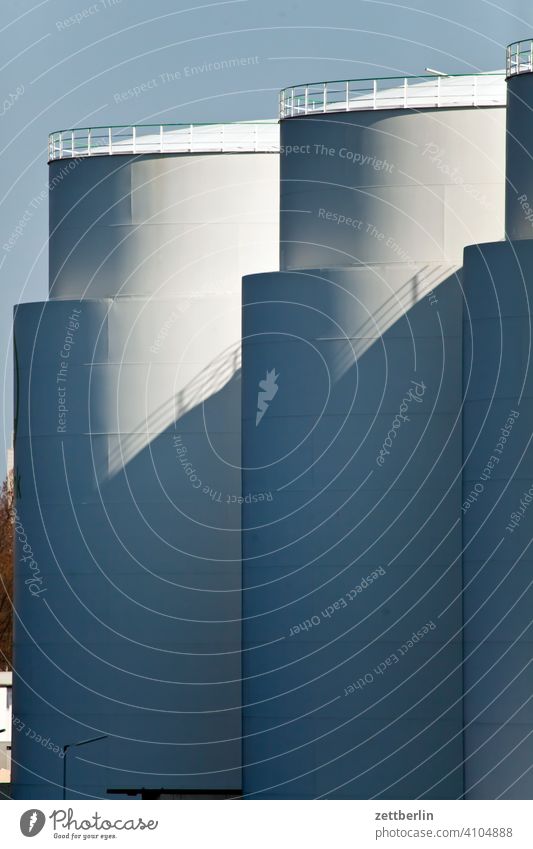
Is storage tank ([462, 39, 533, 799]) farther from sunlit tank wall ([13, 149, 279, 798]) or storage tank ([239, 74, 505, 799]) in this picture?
sunlit tank wall ([13, 149, 279, 798])

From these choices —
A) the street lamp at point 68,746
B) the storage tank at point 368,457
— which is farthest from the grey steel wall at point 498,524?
the street lamp at point 68,746

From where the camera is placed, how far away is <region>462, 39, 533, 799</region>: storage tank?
49.7 m

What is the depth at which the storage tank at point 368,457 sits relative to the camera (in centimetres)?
5647

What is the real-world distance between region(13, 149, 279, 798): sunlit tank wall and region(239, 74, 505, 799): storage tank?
21.2 feet

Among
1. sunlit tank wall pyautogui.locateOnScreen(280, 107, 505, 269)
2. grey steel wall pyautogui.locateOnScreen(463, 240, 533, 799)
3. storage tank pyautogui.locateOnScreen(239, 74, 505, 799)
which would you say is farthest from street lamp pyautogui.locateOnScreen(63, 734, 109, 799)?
grey steel wall pyautogui.locateOnScreen(463, 240, 533, 799)

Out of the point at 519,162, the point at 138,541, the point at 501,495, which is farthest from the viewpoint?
the point at 138,541

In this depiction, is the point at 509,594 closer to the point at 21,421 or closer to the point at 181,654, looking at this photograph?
the point at 181,654

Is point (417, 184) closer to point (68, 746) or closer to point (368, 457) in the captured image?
point (368, 457)

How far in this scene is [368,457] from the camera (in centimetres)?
5688

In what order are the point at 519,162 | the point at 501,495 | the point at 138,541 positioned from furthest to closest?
the point at 138,541 → the point at 519,162 → the point at 501,495

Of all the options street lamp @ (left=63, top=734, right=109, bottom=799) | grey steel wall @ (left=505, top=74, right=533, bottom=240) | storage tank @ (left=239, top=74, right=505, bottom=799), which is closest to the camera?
grey steel wall @ (left=505, top=74, right=533, bottom=240)

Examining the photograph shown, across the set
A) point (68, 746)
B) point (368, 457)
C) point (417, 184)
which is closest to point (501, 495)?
point (368, 457)

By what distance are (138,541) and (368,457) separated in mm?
11004

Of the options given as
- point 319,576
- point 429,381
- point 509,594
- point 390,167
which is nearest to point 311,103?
point 390,167
